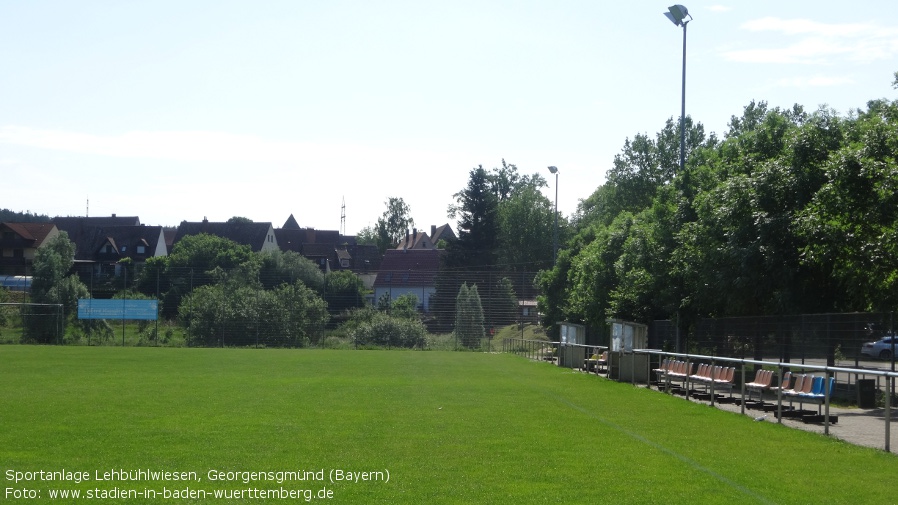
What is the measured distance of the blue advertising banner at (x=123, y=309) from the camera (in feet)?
206

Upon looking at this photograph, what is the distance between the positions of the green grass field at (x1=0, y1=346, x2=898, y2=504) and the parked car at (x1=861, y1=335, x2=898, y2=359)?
12.4 ft

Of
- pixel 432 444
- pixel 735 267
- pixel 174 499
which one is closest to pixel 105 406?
pixel 432 444

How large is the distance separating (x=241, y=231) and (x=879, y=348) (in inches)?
3871

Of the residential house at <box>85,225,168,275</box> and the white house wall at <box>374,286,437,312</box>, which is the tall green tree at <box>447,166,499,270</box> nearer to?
the white house wall at <box>374,286,437,312</box>

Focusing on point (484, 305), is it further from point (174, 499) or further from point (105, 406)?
point (174, 499)

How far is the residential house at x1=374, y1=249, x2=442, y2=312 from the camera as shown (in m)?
75.1

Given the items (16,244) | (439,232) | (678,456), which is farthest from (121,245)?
(678,456)

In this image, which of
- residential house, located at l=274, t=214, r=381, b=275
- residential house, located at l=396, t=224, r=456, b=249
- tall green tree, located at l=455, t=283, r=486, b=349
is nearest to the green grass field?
tall green tree, located at l=455, t=283, r=486, b=349

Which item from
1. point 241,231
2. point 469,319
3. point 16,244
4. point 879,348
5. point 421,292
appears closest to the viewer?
point 879,348

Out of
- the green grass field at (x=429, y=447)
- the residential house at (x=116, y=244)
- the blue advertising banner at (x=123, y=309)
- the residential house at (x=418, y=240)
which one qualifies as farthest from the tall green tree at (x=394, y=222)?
the green grass field at (x=429, y=447)

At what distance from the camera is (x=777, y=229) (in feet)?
85.6

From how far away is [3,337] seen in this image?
60.6m

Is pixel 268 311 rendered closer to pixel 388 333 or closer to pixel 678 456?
pixel 388 333

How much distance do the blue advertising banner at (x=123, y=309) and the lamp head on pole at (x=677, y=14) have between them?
134ft
